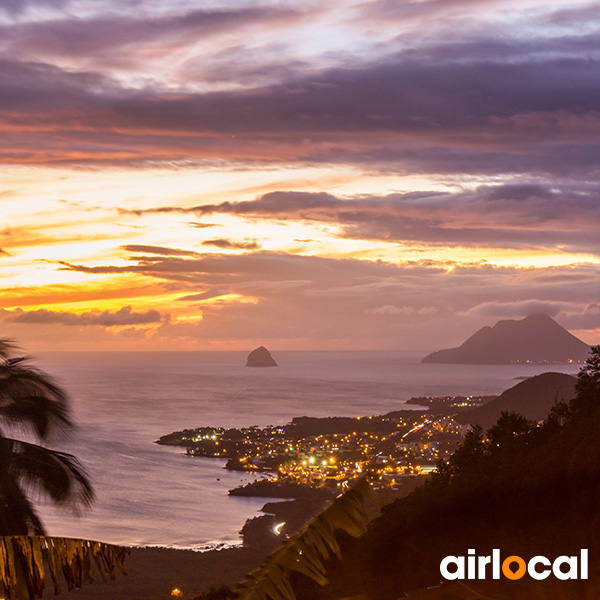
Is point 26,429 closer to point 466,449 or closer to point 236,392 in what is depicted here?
point 466,449

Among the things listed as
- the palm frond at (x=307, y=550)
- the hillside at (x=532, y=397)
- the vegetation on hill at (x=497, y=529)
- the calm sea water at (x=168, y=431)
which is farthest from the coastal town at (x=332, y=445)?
the palm frond at (x=307, y=550)

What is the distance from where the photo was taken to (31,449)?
711 cm

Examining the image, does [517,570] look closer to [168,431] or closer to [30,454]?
[30,454]

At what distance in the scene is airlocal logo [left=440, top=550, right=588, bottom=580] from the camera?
11258mm

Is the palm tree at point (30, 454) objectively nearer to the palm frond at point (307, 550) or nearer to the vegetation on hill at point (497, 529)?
the palm frond at point (307, 550)

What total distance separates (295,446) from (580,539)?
71.5 m

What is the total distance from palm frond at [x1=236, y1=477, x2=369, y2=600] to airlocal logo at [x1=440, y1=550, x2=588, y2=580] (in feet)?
21.4

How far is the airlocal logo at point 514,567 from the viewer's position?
11.3 m

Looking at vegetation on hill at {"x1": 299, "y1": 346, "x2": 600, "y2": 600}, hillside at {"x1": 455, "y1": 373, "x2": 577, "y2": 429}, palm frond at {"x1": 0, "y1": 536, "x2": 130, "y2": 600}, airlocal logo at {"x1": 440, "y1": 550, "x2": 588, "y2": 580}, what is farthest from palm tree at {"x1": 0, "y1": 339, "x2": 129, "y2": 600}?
hillside at {"x1": 455, "y1": 373, "x2": 577, "y2": 429}

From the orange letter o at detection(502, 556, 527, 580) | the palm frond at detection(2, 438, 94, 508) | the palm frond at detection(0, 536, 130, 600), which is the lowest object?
the orange letter o at detection(502, 556, 527, 580)

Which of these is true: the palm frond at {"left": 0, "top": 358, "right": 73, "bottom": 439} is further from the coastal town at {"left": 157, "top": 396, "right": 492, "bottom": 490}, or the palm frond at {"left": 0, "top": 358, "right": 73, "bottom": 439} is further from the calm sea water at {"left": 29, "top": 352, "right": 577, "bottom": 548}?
the coastal town at {"left": 157, "top": 396, "right": 492, "bottom": 490}

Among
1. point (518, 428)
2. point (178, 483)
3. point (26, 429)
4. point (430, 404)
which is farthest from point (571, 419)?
point (430, 404)

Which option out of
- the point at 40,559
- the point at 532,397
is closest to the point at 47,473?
the point at 40,559

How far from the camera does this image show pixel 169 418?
112938 millimetres
